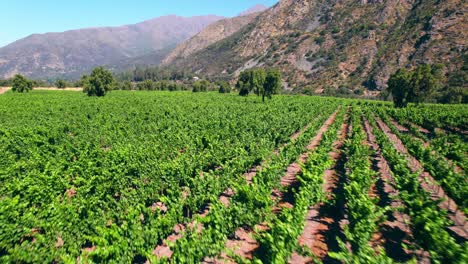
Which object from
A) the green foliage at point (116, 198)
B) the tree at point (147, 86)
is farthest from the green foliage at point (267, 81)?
the tree at point (147, 86)

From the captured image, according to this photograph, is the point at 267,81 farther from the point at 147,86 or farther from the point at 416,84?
the point at 147,86

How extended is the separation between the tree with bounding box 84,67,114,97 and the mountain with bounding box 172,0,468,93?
300 feet

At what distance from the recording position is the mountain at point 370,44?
365ft

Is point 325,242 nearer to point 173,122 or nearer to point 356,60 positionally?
point 173,122

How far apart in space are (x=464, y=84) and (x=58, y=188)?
377ft

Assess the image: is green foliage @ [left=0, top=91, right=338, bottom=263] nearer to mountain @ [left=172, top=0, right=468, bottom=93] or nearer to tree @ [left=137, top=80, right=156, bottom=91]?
tree @ [left=137, top=80, right=156, bottom=91]

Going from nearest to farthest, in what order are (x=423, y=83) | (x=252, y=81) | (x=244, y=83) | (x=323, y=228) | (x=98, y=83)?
(x=323, y=228) < (x=423, y=83) < (x=98, y=83) < (x=252, y=81) < (x=244, y=83)

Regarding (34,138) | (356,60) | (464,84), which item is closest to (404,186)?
(34,138)

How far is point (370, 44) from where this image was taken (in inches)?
5571

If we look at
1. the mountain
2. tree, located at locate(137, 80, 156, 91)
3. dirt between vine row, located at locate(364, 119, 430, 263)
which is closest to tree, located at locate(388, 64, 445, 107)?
dirt between vine row, located at locate(364, 119, 430, 263)

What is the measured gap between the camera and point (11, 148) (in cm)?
1758

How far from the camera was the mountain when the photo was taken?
11138 centimetres

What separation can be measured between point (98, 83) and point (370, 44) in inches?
5508

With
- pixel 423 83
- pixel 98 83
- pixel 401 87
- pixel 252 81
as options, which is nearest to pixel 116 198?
pixel 401 87
